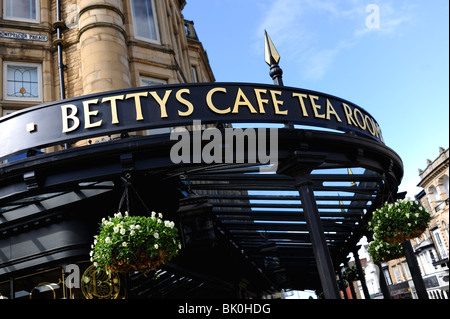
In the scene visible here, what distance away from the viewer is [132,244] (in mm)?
6047

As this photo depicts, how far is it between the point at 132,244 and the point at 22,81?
920 centimetres

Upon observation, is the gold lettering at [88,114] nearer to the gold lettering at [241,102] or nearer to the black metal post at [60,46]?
the gold lettering at [241,102]

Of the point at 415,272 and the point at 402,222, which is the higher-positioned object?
the point at 402,222

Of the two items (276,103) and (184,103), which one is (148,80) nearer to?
(184,103)

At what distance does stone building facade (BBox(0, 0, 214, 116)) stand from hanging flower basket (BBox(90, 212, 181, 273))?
677cm

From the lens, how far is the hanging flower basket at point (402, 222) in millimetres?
10086

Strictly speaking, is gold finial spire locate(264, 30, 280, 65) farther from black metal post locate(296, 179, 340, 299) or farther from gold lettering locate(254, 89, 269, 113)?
black metal post locate(296, 179, 340, 299)

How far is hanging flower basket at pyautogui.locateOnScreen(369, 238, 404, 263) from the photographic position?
1466 centimetres

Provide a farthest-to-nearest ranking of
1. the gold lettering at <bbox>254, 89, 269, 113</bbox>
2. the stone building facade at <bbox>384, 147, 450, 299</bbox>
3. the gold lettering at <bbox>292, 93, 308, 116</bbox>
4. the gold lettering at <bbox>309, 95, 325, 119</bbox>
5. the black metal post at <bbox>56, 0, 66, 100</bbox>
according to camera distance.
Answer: the stone building facade at <bbox>384, 147, 450, 299</bbox> → the black metal post at <bbox>56, 0, 66, 100</bbox> → the gold lettering at <bbox>309, 95, 325, 119</bbox> → the gold lettering at <bbox>292, 93, 308, 116</bbox> → the gold lettering at <bbox>254, 89, 269, 113</bbox>

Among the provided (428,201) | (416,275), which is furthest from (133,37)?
(428,201)

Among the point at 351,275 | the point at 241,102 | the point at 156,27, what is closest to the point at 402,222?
the point at 241,102

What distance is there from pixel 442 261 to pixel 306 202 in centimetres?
4995

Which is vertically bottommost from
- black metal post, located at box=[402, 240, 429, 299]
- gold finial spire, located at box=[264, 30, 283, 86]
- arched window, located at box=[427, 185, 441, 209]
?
black metal post, located at box=[402, 240, 429, 299]

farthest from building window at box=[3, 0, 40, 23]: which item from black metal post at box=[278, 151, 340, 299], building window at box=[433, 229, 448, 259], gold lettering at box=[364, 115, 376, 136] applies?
building window at box=[433, 229, 448, 259]
